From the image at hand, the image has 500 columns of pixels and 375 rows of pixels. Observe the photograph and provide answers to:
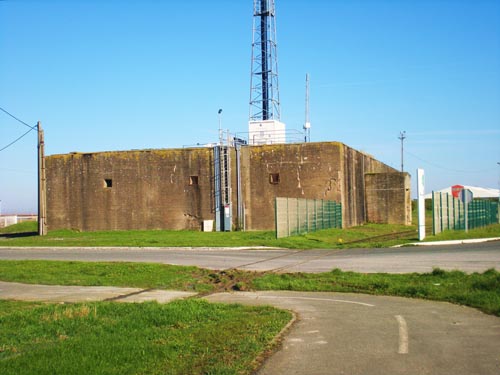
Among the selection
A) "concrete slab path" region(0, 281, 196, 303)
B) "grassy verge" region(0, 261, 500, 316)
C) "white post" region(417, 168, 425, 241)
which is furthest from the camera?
"white post" region(417, 168, 425, 241)

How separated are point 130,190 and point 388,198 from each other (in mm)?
21908

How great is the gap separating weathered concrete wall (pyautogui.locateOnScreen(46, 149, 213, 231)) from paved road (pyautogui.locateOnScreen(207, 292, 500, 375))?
33272mm

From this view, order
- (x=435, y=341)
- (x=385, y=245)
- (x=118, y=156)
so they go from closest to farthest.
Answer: (x=435, y=341)
(x=385, y=245)
(x=118, y=156)

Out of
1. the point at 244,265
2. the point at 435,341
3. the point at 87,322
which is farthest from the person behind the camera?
the point at 244,265

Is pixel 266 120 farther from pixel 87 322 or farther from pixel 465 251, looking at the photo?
pixel 87 322

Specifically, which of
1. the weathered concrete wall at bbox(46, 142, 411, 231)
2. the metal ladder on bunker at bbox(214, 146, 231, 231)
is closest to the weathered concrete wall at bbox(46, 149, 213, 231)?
the weathered concrete wall at bbox(46, 142, 411, 231)

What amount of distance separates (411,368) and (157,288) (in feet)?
30.9

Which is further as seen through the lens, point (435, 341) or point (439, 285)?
point (439, 285)

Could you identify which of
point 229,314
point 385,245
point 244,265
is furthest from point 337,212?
point 229,314

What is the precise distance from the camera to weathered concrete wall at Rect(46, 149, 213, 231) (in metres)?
46.0

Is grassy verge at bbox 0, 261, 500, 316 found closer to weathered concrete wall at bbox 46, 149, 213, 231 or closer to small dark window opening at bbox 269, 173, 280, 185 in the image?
small dark window opening at bbox 269, 173, 280, 185

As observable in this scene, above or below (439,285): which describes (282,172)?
above

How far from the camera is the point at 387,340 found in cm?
870

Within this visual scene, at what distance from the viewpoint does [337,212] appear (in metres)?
44.4
